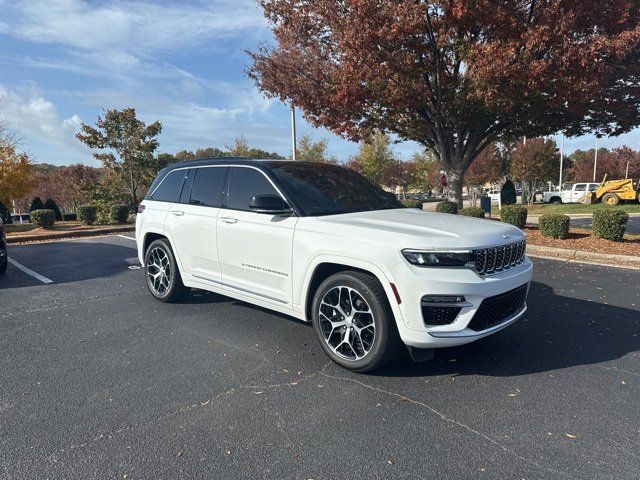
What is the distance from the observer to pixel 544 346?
4020mm

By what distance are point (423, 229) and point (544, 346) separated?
179cm

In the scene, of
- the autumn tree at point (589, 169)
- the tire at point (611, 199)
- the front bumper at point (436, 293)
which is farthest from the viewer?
the autumn tree at point (589, 169)

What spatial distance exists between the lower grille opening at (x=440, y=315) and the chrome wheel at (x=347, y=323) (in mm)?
431

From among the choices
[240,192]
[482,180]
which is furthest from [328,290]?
[482,180]

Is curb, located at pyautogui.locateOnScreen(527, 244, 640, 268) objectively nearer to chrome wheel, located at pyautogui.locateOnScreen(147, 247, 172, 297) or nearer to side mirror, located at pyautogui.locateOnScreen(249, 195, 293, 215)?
side mirror, located at pyautogui.locateOnScreen(249, 195, 293, 215)

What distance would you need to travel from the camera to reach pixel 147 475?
7.66 feet

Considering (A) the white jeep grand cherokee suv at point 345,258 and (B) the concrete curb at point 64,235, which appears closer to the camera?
(A) the white jeep grand cherokee suv at point 345,258

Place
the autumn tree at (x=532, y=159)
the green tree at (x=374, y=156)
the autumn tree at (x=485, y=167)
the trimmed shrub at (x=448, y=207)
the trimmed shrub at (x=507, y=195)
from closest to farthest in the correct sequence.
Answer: the trimmed shrub at (x=448, y=207) < the trimmed shrub at (x=507, y=195) < the autumn tree at (x=532, y=159) < the autumn tree at (x=485, y=167) < the green tree at (x=374, y=156)

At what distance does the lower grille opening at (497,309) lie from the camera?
3.26 metres

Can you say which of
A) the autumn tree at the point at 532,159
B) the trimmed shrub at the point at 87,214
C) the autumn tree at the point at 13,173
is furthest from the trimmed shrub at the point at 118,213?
the autumn tree at the point at 532,159

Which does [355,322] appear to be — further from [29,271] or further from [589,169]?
[589,169]

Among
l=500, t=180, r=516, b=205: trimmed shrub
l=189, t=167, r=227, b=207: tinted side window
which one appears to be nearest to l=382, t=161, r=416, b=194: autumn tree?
l=500, t=180, r=516, b=205: trimmed shrub

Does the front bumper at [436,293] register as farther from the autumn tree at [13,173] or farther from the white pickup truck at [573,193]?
the white pickup truck at [573,193]

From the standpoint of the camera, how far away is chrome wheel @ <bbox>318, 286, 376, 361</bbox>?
11.3 ft
